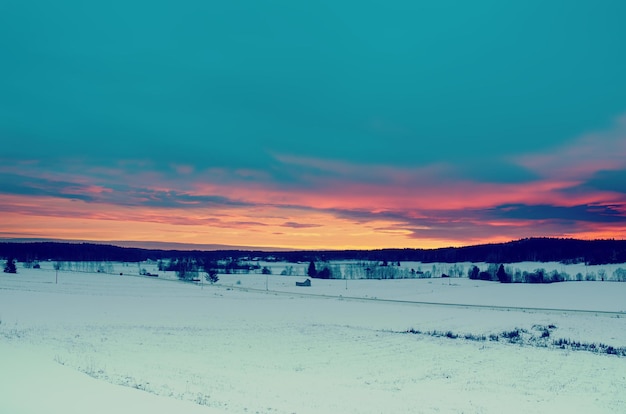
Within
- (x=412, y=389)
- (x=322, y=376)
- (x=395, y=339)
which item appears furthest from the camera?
(x=395, y=339)

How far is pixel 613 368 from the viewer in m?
29.4

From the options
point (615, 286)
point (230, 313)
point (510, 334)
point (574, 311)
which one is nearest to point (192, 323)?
point (230, 313)

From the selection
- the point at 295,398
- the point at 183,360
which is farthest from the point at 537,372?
the point at 183,360

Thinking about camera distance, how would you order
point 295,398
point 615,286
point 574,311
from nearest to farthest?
point 295,398, point 574,311, point 615,286

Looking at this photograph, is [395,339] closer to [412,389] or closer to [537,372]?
[537,372]

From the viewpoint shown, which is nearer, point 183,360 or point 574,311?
point 183,360

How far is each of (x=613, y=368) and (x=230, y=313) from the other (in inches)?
1610

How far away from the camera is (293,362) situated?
30.1 meters

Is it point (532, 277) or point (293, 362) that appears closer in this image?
point (293, 362)

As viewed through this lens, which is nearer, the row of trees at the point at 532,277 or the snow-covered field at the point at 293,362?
the snow-covered field at the point at 293,362

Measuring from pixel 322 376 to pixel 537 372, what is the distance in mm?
12228

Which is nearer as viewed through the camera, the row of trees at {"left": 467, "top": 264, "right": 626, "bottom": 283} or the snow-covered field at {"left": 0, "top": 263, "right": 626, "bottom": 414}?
the snow-covered field at {"left": 0, "top": 263, "right": 626, "bottom": 414}

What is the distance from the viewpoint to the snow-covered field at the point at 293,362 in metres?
17.1

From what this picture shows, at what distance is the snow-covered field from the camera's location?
1706cm
